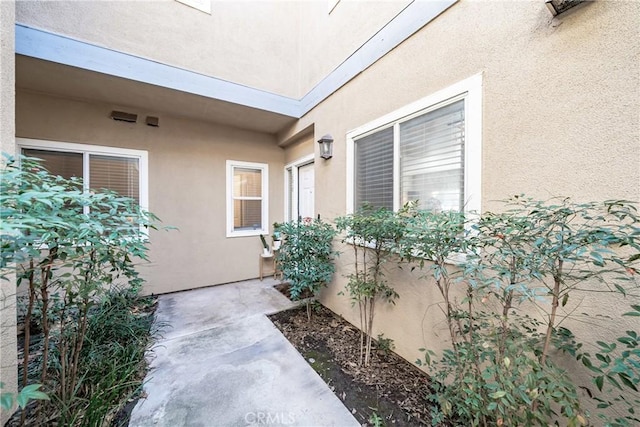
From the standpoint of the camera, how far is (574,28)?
1.43 meters

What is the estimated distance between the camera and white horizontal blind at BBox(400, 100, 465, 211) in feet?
6.81

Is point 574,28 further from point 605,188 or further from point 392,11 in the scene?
point 392,11

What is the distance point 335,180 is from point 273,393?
8.67ft

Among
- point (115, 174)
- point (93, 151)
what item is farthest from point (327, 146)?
point (93, 151)

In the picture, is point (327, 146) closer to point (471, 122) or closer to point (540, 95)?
point (471, 122)

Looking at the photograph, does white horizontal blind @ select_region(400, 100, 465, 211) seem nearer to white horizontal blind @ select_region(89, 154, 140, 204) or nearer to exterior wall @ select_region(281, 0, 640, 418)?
exterior wall @ select_region(281, 0, 640, 418)

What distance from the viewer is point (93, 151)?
12.6ft

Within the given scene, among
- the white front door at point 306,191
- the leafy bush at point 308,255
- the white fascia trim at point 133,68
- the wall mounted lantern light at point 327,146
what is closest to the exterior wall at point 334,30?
the white fascia trim at point 133,68

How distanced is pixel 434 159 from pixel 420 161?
0.15 m

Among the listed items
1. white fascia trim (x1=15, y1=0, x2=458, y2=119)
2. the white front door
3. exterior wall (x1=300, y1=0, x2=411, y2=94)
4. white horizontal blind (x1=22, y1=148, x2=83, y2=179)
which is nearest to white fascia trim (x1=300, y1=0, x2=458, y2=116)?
white fascia trim (x1=15, y1=0, x2=458, y2=119)

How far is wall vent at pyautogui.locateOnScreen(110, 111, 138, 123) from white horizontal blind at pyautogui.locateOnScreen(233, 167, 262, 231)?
1.84 m

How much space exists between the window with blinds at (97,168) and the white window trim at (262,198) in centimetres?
155

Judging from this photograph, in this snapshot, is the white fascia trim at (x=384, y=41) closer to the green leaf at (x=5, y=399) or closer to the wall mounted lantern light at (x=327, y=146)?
the wall mounted lantern light at (x=327, y=146)

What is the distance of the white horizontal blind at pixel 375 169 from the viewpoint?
108 inches
